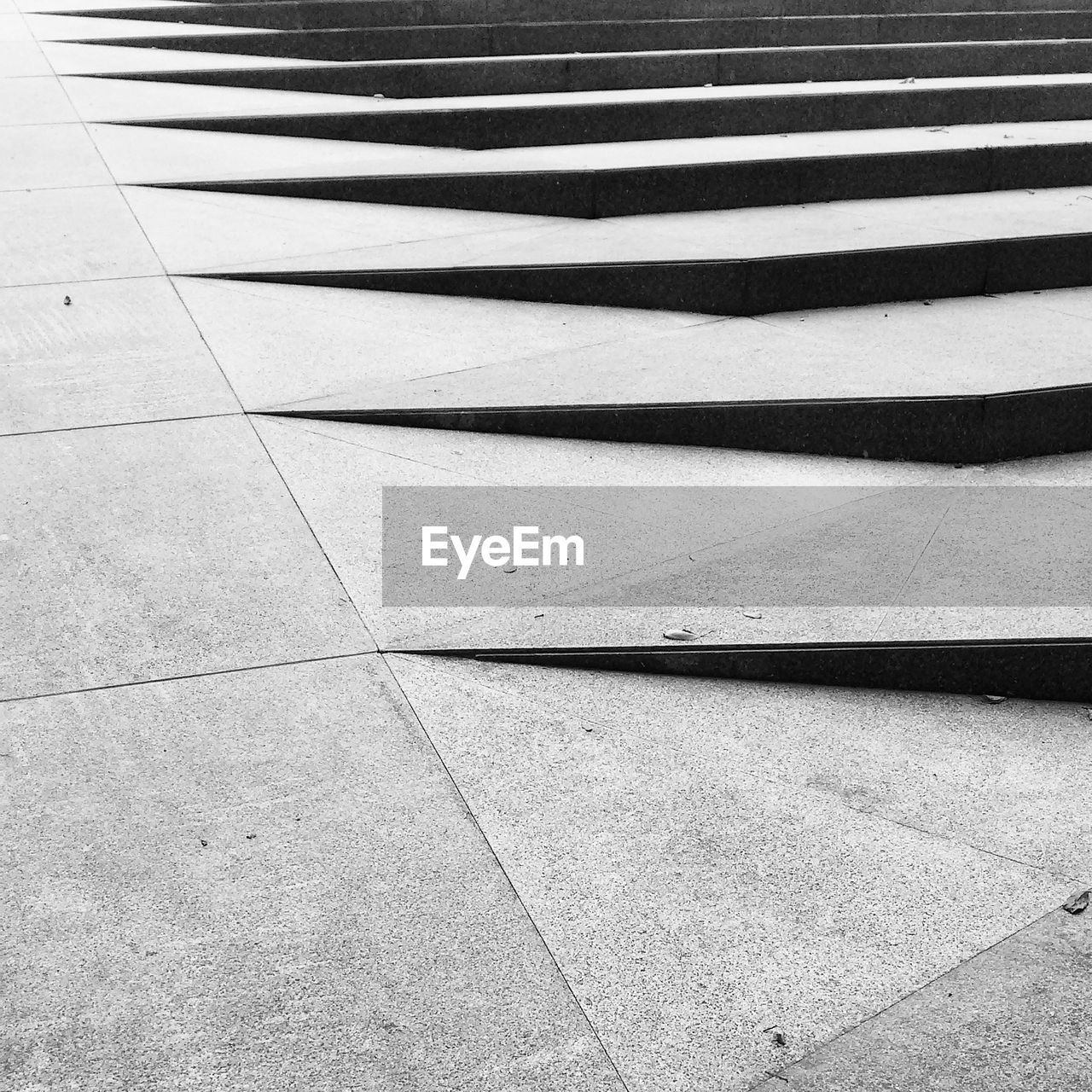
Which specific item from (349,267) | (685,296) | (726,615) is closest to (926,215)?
(685,296)

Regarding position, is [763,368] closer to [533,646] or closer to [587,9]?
[533,646]

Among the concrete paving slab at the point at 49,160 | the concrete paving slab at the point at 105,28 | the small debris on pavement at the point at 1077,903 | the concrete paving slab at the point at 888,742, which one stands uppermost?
the concrete paving slab at the point at 105,28

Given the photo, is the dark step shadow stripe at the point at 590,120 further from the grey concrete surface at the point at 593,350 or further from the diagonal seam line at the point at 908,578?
the diagonal seam line at the point at 908,578

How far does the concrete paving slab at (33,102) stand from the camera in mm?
8563

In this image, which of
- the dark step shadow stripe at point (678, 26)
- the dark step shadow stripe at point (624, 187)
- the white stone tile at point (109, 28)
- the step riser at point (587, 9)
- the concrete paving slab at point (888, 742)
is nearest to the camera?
the concrete paving slab at point (888, 742)

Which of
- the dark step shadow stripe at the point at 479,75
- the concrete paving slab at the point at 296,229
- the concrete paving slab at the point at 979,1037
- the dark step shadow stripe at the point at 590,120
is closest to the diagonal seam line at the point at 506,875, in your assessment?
the concrete paving slab at the point at 979,1037

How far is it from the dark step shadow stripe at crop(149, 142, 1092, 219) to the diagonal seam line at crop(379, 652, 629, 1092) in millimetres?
4368

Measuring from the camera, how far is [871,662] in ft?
11.4

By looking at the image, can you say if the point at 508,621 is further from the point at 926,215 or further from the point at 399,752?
the point at 926,215

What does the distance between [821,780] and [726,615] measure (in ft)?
2.18

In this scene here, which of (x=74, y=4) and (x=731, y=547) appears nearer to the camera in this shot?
(x=731, y=547)

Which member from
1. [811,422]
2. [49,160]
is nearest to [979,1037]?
[811,422]

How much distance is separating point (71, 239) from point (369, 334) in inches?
77.5

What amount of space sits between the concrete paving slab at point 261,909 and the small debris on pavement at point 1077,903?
106 centimetres
